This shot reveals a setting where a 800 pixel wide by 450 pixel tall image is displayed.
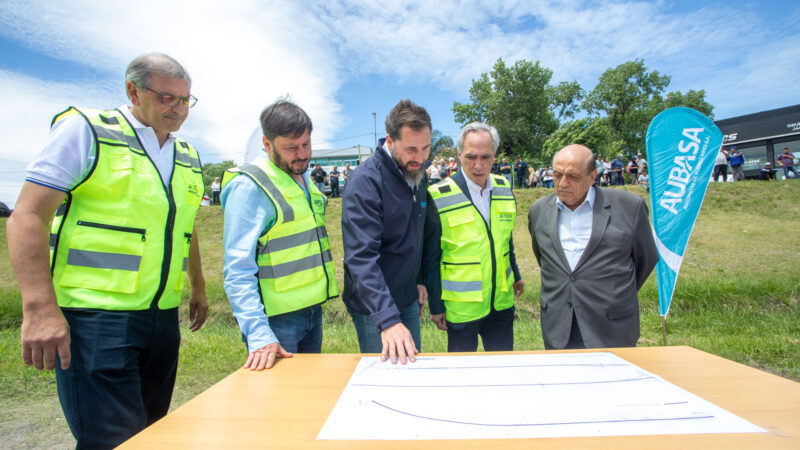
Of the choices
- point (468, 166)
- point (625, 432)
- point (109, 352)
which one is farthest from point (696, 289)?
point (109, 352)

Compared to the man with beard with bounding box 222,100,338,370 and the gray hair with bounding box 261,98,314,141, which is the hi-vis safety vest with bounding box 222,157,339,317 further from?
the gray hair with bounding box 261,98,314,141

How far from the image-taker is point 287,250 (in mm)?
1714

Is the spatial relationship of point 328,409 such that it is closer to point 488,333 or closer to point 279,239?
point 279,239

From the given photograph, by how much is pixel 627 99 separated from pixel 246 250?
42938 mm

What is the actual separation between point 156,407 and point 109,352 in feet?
1.53

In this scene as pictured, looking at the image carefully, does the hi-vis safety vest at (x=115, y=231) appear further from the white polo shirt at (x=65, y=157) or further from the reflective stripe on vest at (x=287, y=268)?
the reflective stripe on vest at (x=287, y=268)

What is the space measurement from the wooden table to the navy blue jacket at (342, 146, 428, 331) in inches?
11.6

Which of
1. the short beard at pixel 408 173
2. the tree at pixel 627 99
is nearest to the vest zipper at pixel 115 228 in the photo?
the short beard at pixel 408 173

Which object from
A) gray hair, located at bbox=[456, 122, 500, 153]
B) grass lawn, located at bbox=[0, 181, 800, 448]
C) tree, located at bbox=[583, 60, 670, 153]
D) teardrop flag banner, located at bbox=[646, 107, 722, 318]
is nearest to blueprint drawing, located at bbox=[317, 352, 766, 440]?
gray hair, located at bbox=[456, 122, 500, 153]

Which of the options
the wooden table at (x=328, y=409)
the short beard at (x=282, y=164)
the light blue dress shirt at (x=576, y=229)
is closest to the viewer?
the wooden table at (x=328, y=409)

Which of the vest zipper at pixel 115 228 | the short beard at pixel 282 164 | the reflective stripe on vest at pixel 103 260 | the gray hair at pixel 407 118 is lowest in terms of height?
the reflective stripe on vest at pixel 103 260

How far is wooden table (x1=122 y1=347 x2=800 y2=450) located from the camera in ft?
2.85

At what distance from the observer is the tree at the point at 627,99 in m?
35.6

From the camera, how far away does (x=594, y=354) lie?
4.86 ft
